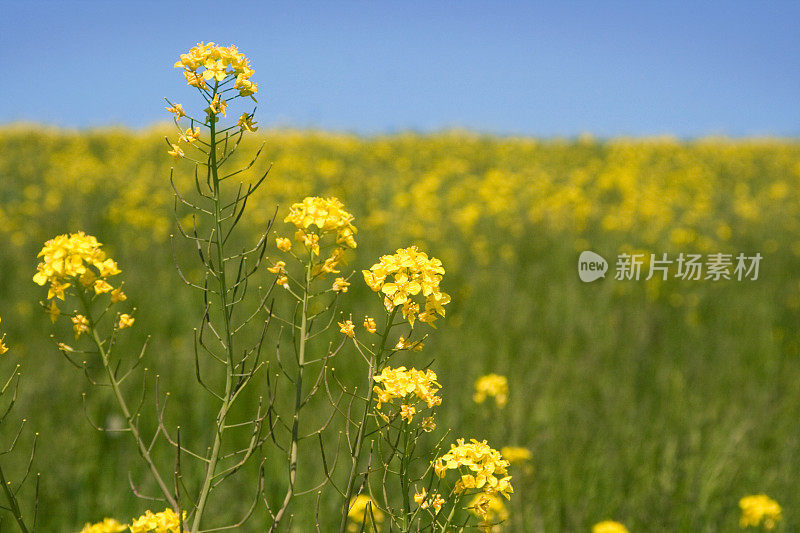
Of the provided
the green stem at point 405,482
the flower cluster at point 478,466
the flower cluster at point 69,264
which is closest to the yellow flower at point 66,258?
the flower cluster at point 69,264

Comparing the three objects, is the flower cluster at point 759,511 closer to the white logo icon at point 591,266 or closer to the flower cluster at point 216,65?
the flower cluster at point 216,65

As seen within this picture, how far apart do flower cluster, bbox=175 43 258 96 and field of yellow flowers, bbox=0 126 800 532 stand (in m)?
0.83

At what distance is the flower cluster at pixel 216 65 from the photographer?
1.44 meters

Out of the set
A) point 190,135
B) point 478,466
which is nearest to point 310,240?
point 190,135

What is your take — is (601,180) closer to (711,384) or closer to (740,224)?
(740,224)

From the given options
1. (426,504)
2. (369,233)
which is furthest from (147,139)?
(426,504)

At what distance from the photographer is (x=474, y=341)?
4.59 metres

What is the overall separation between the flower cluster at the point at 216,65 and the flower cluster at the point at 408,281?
54 centimetres

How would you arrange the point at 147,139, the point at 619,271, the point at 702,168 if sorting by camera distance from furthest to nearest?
the point at 147,139
the point at 702,168
the point at 619,271

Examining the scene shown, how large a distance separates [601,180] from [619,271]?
17.0 feet

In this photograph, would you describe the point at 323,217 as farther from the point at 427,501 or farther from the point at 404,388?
the point at 427,501

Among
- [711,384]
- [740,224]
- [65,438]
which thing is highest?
[740,224]

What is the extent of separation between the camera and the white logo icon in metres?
6.46

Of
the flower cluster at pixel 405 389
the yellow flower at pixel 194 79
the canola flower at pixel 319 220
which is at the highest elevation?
the yellow flower at pixel 194 79
